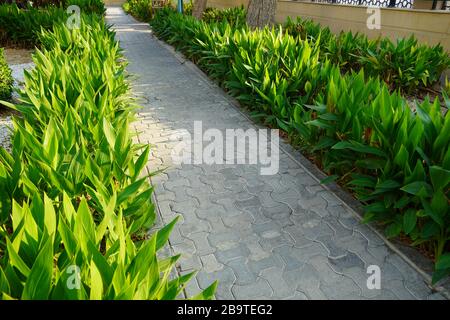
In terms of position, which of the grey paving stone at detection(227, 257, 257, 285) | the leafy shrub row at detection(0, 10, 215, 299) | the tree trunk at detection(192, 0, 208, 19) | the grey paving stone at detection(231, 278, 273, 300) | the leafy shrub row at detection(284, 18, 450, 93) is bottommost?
the grey paving stone at detection(231, 278, 273, 300)

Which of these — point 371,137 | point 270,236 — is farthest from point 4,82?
point 371,137

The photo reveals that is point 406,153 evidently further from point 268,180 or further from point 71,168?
point 71,168

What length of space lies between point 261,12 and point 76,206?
25.2 feet

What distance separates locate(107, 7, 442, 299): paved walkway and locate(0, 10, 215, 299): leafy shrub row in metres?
0.39

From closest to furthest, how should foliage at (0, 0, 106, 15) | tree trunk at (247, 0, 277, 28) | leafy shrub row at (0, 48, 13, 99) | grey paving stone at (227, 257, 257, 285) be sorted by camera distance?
grey paving stone at (227, 257, 257, 285) → leafy shrub row at (0, 48, 13, 99) → tree trunk at (247, 0, 277, 28) → foliage at (0, 0, 106, 15)

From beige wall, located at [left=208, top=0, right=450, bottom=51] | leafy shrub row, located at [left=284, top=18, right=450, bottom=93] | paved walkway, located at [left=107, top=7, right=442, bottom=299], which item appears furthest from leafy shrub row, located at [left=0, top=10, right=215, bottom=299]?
beige wall, located at [left=208, top=0, right=450, bottom=51]

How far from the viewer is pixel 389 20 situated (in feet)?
27.6

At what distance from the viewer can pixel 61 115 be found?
3166 mm

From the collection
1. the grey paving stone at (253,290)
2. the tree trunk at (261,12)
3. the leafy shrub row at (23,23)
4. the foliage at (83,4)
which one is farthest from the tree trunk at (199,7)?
the grey paving stone at (253,290)

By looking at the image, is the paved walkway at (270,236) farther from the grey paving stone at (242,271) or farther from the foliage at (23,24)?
the foliage at (23,24)

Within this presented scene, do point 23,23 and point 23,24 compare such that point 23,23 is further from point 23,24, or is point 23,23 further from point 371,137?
point 371,137

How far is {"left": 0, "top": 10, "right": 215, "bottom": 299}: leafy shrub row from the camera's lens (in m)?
1.51

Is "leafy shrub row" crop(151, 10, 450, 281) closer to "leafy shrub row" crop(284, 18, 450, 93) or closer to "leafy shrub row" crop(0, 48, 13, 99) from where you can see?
"leafy shrub row" crop(284, 18, 450, 93)
